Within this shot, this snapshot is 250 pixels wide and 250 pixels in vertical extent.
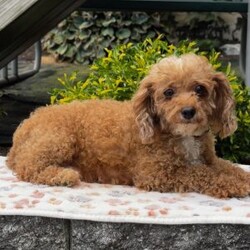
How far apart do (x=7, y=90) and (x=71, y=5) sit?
2858 millimetres

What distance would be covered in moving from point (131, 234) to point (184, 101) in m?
0.67

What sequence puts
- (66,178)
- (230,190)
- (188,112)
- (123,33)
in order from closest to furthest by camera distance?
(188,112) < (230,190) < (66,178) < (123,33)

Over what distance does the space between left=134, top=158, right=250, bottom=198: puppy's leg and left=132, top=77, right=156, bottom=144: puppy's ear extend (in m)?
0.17

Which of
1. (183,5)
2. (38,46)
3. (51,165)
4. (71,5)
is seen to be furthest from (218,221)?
(38,46)

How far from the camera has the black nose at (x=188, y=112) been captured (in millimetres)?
3385

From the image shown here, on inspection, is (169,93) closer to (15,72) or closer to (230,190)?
(230,190)

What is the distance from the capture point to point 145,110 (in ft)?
11.9

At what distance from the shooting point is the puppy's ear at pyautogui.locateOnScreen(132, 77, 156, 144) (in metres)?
3.61

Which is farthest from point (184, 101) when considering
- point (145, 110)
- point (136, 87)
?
point (136, 87)

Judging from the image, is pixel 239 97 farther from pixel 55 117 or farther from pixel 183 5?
pixel 183 5

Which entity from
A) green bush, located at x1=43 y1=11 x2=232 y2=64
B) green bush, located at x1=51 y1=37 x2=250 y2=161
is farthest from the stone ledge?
green bush, located at x1=43 y1=11 x2=232 y2=64

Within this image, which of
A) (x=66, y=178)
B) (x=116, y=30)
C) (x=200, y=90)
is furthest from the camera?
(x=116, y=30)

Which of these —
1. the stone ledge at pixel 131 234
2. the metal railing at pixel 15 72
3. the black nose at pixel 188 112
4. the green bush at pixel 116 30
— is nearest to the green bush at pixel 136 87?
the black nose at pixel 188 112

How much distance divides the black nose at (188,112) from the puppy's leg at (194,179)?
0.38 metres
